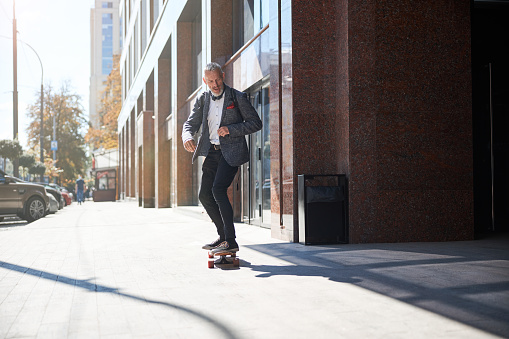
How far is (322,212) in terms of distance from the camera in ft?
24.4

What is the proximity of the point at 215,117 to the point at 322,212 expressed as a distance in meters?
2.43

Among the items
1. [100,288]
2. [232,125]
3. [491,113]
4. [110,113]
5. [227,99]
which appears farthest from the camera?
[110,113]

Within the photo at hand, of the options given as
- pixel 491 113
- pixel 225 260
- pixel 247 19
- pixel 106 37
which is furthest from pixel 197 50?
pixel 106 37

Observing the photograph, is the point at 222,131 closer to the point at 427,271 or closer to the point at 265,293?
the point at 265,293

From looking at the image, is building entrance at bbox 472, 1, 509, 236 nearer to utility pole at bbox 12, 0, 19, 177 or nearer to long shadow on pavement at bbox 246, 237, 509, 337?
long shadow on pavement at bbox 246, 237, 509, 337

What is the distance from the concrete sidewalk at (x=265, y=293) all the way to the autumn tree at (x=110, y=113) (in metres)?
54.4

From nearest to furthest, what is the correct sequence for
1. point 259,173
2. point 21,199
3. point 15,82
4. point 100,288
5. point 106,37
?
point 100,288 < point 259,173 < point 21,199 < point 15,82 < point 106,37

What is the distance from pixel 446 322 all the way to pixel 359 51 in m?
5.14

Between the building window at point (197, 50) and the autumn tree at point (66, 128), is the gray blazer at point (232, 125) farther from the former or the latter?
the autumn tree at point (66, 128)

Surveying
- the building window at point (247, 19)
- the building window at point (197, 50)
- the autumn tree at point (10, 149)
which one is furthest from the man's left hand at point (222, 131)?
the autumn tree at point (10, 149)

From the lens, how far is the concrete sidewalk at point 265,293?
124 inches

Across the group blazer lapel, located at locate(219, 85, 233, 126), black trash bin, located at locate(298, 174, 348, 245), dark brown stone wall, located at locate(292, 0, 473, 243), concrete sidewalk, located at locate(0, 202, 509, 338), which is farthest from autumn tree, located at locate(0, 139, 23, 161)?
blazer lapel, located at locate(219, 85, 233, 126)

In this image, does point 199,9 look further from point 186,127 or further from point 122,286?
point 122,286

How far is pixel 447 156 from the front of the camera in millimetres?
7824
